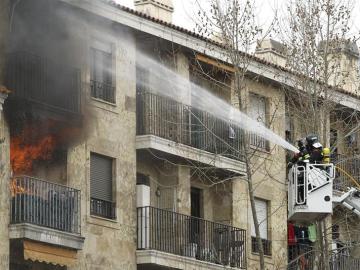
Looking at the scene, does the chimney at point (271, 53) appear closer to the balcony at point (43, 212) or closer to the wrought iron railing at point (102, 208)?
the wrought iron railing at point (102, 208)

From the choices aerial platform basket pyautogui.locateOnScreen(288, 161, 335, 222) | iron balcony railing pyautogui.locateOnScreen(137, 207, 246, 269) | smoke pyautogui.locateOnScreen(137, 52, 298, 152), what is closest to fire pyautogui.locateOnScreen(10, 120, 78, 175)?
iron balcony railing pyautogui.locateOnScreen(137, 207, 246, 269)

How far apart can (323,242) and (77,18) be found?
10.7m

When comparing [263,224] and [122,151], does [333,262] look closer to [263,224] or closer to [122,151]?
[263,224]

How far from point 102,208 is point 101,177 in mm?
882

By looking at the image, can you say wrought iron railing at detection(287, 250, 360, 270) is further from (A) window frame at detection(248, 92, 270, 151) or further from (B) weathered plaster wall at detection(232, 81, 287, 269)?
(A) window frame at detection(248, 92, 270, 151)

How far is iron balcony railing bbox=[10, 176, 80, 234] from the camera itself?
40562 mm

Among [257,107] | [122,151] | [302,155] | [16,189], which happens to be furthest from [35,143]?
[257,107]

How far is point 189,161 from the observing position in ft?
156

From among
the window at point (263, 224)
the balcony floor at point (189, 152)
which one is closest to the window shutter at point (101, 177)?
the balcony floor at point (189, 152)

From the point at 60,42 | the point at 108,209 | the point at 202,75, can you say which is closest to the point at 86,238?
the point at 108,209

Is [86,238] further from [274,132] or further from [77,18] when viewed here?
[274,132]

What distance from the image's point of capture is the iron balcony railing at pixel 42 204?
40.6 metres

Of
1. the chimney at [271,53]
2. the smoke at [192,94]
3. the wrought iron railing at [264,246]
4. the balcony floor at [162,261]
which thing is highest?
the chimney at [271,53]

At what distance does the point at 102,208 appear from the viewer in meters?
44.7
